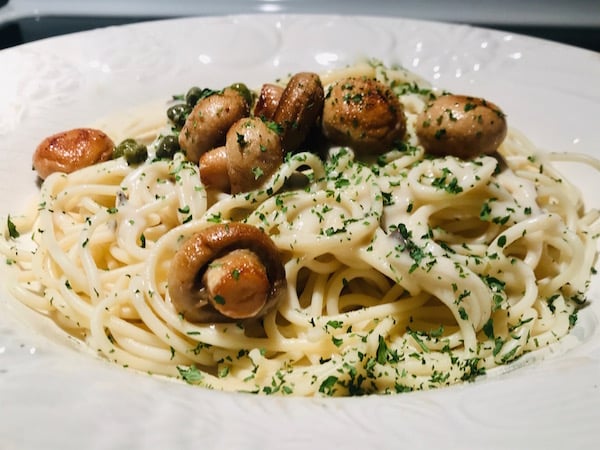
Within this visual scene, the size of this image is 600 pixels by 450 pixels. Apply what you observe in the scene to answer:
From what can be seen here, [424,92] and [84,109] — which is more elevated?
[424,92]

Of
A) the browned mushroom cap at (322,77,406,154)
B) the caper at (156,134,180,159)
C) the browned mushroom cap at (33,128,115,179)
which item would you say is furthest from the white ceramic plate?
the browned mushroom cap at (322,77,406,154)

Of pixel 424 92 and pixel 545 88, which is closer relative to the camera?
pixel 424 92

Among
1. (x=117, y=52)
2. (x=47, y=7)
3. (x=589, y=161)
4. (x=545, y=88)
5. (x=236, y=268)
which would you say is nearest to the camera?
(x=236, y=268)

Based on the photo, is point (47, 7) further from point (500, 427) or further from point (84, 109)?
point (500, 427)

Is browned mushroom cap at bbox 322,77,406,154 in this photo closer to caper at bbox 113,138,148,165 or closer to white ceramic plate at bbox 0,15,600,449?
caper at bbox 113,138,148,165

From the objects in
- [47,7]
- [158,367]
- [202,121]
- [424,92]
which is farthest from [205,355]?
[47,7]

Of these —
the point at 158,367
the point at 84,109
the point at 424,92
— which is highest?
the point at 424,92

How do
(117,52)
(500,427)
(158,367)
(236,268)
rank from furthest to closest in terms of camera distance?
(117,52)
(158,367)
(236,268)
(500,427)
